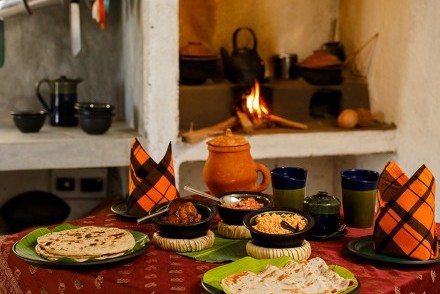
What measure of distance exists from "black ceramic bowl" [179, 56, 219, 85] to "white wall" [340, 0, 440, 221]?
0.95 m

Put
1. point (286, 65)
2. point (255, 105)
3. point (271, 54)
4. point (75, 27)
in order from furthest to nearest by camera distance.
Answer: point (271, 54)
point (286, 65)
point (255, 105)
point (75, 27)

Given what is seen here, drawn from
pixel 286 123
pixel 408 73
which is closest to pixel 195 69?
pixel 286 123

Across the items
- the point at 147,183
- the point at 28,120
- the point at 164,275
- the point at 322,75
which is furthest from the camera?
the point at 322,75

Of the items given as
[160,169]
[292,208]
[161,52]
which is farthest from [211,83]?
[292,208]

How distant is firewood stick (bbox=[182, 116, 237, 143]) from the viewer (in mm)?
3617

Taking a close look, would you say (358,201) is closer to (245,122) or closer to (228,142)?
(228,142)

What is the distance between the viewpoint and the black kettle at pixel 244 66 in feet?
13.1

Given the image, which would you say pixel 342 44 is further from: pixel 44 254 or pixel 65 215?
pixel 44 254

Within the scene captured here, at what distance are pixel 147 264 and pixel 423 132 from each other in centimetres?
234

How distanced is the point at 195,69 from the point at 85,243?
2.21 meters

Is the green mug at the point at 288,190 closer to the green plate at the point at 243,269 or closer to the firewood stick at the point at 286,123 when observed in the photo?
the green plate at the point at 243,269

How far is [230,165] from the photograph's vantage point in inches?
89.0

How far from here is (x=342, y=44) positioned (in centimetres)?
455

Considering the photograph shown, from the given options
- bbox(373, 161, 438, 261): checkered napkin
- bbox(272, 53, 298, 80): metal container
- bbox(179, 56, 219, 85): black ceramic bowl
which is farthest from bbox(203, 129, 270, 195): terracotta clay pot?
bbox(272, 53, 298, 80): metal container
